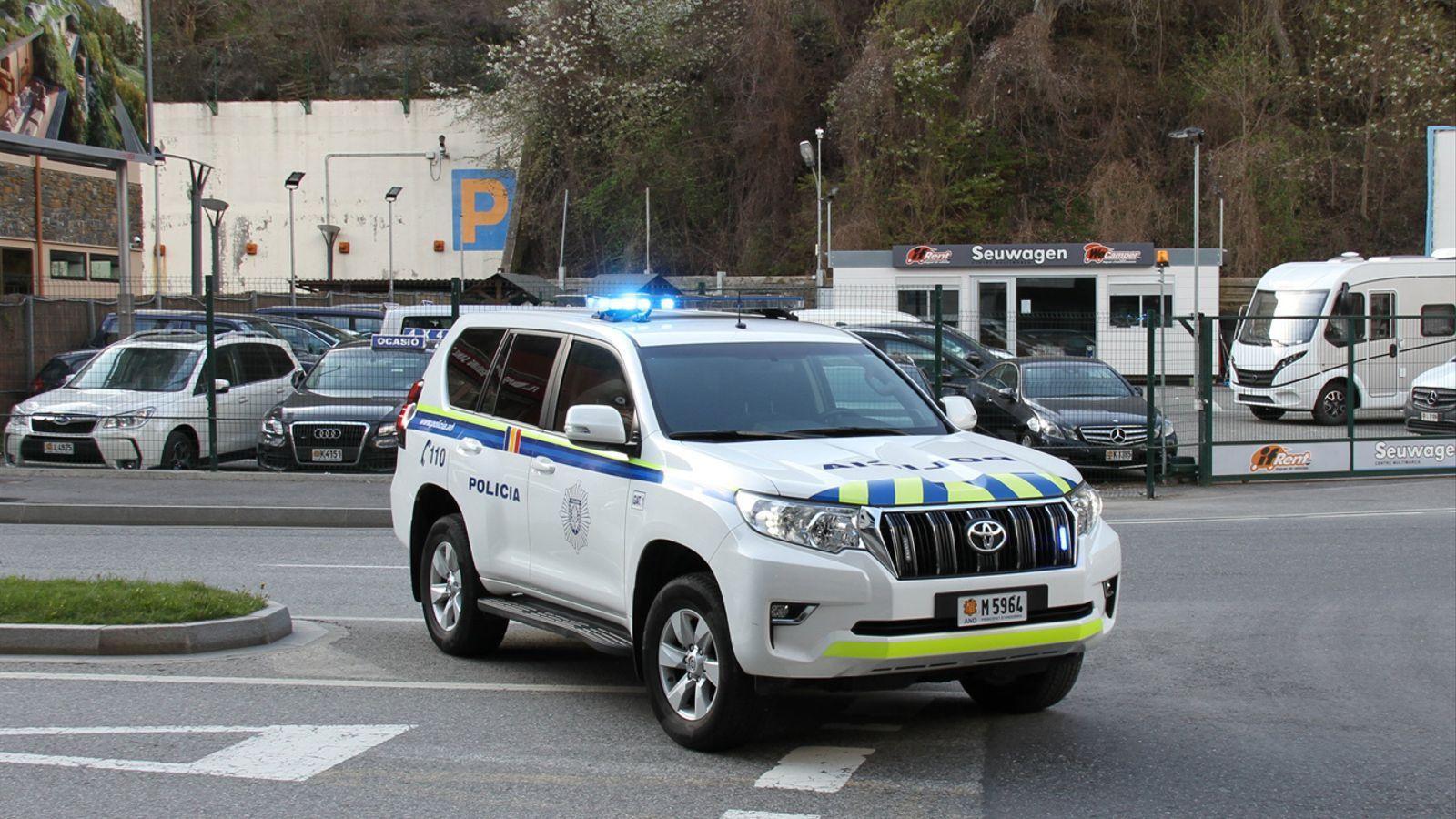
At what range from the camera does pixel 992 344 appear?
2566 centimetres

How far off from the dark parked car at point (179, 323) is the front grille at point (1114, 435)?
12.6 m

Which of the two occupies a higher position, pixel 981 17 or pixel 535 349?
pixel 981 17

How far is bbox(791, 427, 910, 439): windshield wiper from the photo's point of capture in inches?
275

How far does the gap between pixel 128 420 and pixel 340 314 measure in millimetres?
10858

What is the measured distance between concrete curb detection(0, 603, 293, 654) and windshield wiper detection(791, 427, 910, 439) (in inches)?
149

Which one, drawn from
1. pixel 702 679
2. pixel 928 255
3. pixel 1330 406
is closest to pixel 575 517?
pixel 702 679

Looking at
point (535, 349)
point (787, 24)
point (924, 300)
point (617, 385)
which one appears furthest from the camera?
point (787, 24)

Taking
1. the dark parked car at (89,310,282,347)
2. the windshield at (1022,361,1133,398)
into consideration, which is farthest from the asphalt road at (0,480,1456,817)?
the dark parked car at (89,310,282,347)

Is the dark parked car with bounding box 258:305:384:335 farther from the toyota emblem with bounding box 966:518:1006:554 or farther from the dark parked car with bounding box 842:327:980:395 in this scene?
the toyota emblem with bounding box 966:518:1006:554

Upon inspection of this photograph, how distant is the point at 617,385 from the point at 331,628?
10.7 ft

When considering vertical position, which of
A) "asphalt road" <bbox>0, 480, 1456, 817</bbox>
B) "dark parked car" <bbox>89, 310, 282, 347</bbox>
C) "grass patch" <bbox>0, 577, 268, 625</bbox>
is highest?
"dark parked car" <bbox>89, 310, 282, 347</bbox>

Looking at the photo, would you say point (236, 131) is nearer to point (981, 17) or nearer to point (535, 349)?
point (981, 17)

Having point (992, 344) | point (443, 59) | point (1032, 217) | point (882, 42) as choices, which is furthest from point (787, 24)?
point (992, 344)

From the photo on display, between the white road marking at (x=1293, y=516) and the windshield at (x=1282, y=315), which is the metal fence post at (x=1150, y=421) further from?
the windshield at (x=1282, y=315)
